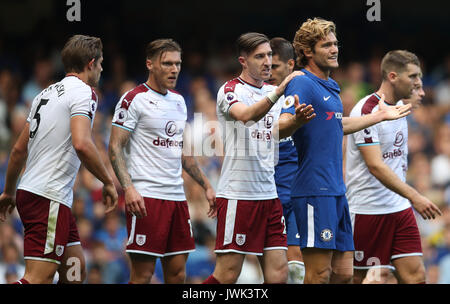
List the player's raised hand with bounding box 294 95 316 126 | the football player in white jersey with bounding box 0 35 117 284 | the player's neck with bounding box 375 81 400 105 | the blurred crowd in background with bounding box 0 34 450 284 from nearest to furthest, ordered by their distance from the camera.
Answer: the player's raised hand with bounding box 294 95 316 126 → the football player in white jersey with bounding box 0 35 117 284 → the player's neck with bounding box 375 81 400 105 → the blurred crowd in background with bounding box 0 34 450 284

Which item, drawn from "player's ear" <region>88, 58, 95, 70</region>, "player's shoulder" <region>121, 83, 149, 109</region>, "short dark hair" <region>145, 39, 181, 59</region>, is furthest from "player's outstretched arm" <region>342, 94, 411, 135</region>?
"player's ear" <region>88, 58, 95, 70</region>

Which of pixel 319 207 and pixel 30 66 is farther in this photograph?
pixel 30 66

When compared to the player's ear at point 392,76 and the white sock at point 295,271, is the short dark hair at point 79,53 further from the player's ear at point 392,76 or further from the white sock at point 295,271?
the player's ear at point 392,76

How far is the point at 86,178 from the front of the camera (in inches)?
445

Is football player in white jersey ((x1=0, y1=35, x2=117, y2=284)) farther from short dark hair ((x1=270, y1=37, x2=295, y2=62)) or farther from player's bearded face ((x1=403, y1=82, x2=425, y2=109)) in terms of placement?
player's bearded face ((x1=403, y1=82, x2=425, y2=109))

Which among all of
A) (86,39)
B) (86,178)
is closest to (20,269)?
(86,178)

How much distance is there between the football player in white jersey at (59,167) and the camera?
6.14m

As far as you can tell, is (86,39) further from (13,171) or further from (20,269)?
(20,269)

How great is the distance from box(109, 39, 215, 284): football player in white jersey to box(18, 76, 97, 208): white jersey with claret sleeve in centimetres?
60

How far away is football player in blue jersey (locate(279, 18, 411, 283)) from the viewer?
247 inches

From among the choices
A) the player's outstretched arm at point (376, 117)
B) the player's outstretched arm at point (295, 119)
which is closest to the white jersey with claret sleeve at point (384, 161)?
the player's outstretched arm at point (376, 117)

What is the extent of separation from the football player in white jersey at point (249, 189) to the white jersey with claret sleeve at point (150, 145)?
47cm

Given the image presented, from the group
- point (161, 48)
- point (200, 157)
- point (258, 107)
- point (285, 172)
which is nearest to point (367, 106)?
point (285, 172)
